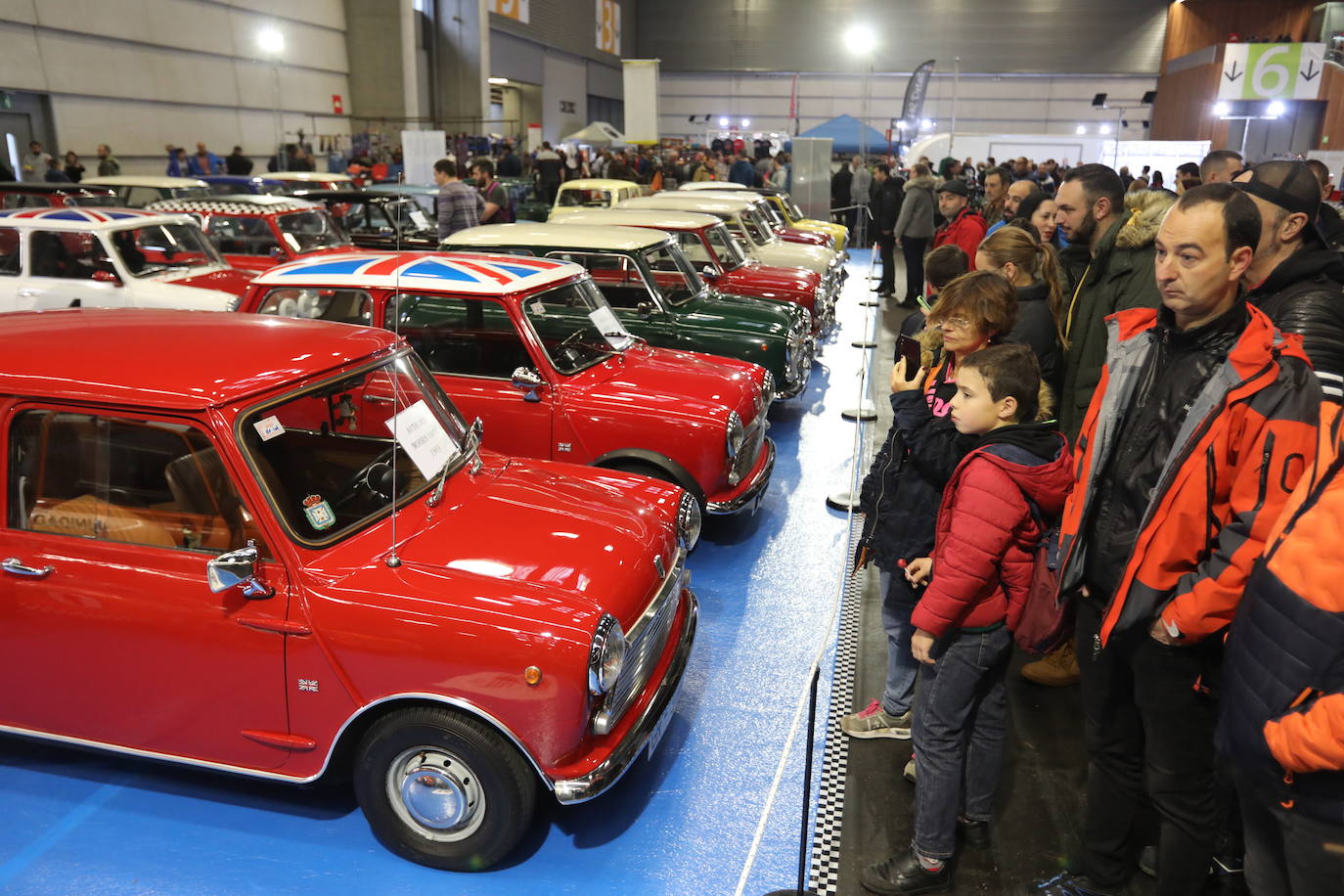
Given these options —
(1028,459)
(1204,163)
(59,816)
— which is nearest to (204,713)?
(59,816)

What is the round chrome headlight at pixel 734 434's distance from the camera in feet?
17.8

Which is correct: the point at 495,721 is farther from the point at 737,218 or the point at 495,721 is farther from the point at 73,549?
the point at 737,218

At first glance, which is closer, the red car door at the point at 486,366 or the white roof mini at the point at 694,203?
the red car door at the point at 486,366

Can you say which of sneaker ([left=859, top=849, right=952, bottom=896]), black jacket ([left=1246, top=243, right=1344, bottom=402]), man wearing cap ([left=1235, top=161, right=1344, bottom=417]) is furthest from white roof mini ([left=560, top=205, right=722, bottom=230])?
sneaker ([left=859, top=849, right=952, bottom=896])

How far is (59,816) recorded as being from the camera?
3.45 metres

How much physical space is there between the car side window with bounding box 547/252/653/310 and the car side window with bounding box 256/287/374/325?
90.7 inches

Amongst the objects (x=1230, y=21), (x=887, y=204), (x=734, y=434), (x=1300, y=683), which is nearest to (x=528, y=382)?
(x=734, y=434)

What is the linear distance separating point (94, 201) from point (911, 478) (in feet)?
42.1

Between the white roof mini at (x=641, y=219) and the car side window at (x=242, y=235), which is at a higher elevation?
the white roof mini at (x=641, y=219)

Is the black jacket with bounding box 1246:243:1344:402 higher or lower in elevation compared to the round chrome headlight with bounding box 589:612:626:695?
higher

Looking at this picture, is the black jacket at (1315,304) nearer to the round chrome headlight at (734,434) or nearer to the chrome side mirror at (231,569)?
the round chrome headlight at (734,434)

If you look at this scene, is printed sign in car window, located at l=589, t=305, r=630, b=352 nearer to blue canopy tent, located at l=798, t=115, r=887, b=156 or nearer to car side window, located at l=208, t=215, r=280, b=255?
car side window, located at l=208, t=215, r=280, b=255

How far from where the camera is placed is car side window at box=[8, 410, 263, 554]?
3.18 metres

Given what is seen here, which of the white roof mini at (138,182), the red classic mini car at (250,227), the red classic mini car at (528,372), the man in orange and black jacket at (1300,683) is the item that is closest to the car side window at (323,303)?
the red classic mini car at (528,372)
